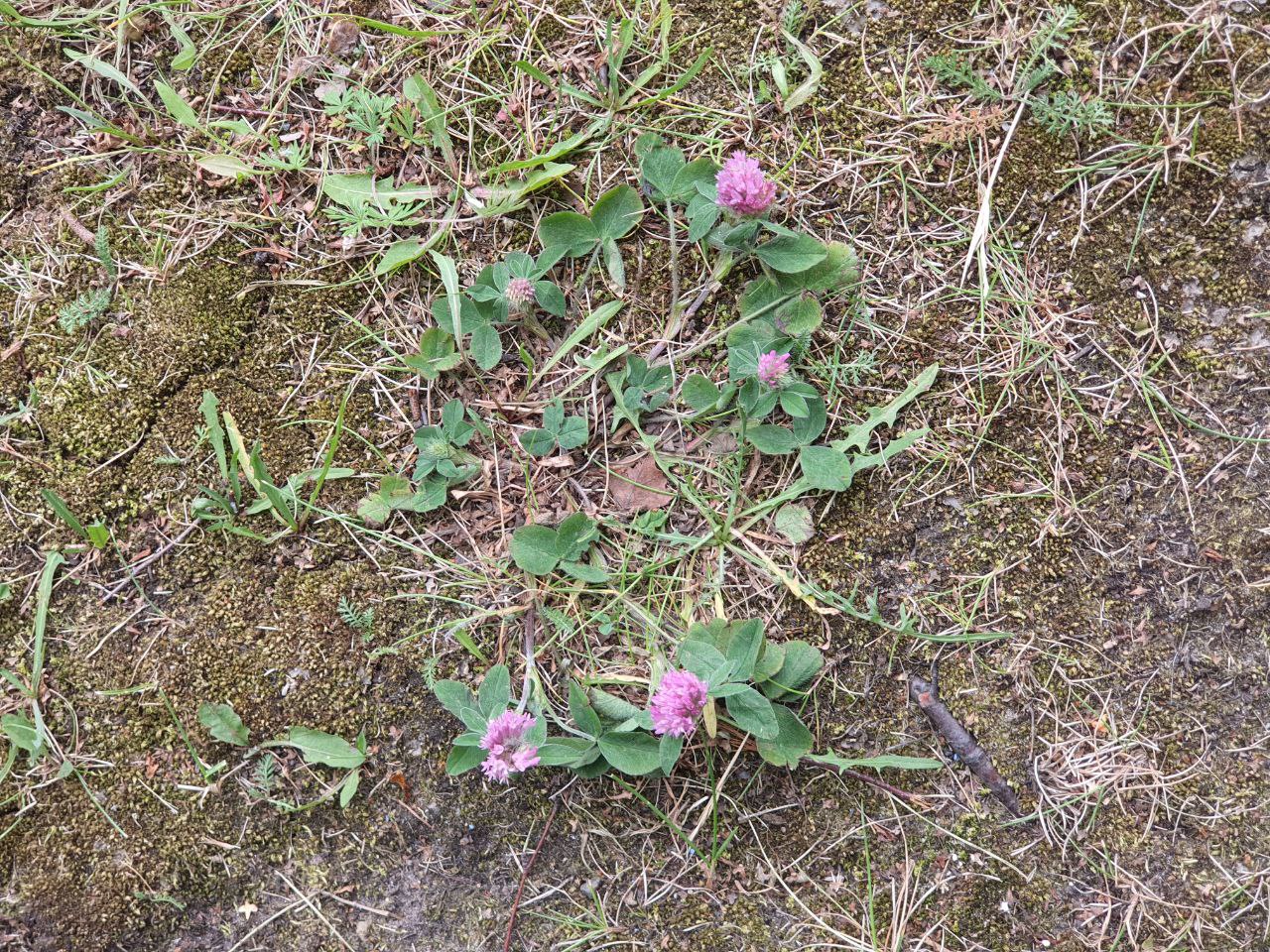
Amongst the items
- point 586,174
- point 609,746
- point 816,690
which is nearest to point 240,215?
point 586,174

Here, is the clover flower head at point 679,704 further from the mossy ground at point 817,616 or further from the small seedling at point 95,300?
the small seedling at point 95,300

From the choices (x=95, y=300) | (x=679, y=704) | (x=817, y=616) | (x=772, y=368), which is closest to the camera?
(x=679, y=704)

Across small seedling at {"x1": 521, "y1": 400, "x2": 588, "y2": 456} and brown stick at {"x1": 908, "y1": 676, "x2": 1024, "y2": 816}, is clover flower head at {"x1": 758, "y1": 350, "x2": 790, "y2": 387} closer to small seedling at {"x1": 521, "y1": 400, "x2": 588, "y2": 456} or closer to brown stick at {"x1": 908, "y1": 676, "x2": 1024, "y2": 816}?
small seedling at {"x1": 521, "y1": 400, "x2": 588, "y2": 456}

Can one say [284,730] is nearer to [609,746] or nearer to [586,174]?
[609,746]

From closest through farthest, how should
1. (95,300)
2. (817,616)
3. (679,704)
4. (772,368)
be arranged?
1. (679,704)
2. (772,368)
3. (817,616)
4. (95,300)

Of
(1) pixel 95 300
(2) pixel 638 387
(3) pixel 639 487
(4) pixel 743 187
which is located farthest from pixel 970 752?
(1) pixel 95 300

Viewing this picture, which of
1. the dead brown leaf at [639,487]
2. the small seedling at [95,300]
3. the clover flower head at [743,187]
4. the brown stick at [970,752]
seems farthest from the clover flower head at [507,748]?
the small seedling at [95,300]

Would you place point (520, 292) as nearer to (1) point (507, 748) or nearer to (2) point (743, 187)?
(2) point (743, 187)
